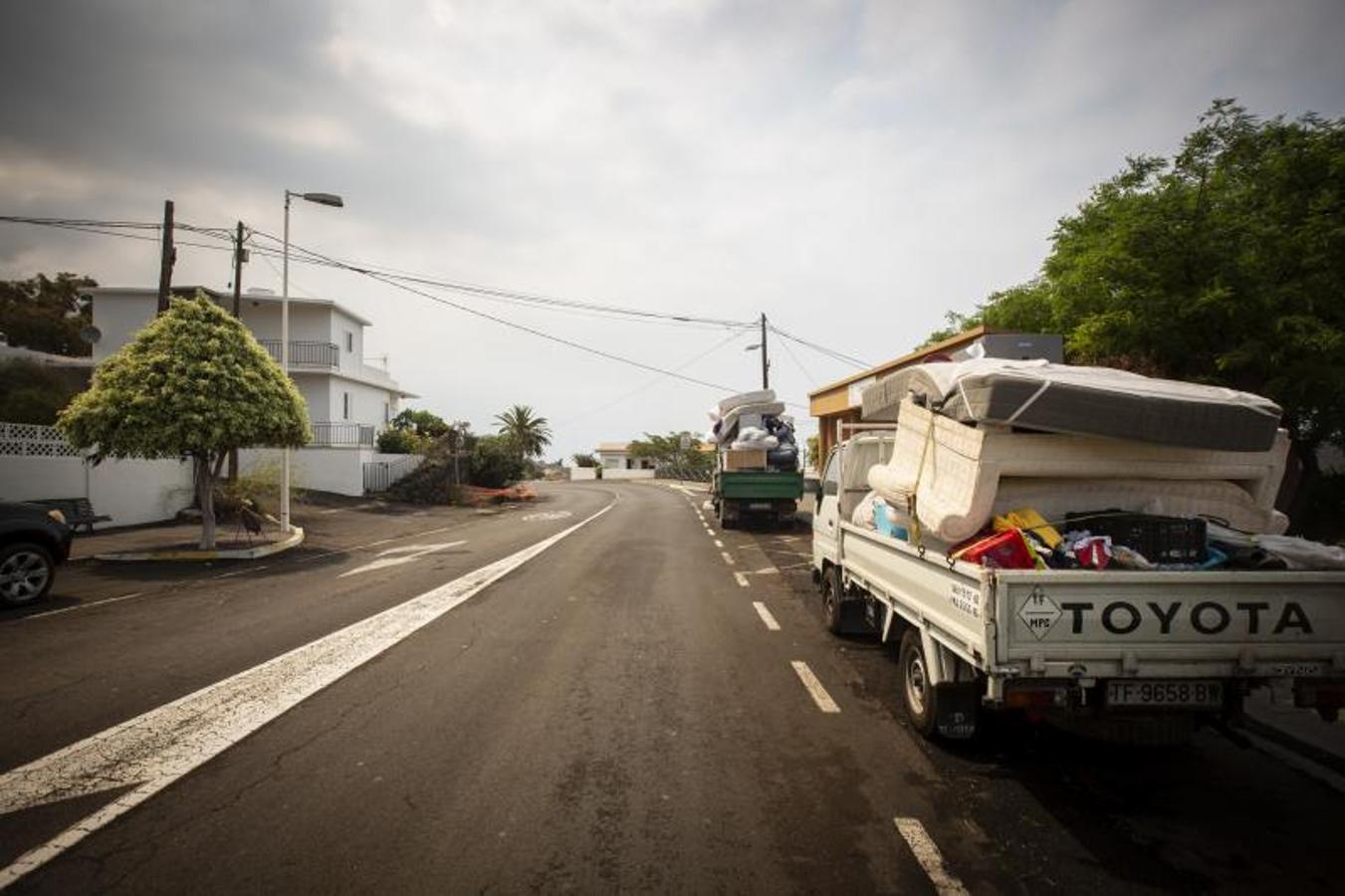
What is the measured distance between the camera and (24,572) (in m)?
8.69

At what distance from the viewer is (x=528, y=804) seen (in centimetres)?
367

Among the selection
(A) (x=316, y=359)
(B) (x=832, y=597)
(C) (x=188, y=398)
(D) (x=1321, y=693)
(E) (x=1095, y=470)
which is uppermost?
(A) (x=316, y=359)

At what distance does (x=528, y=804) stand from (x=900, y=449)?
12.4 feet

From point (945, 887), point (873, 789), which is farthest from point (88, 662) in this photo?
point (945, 887)

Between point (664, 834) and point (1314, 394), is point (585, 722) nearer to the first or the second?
point (664, 834)

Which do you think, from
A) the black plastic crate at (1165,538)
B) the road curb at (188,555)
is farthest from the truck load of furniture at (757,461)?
the black plastic crate at (1165,538)

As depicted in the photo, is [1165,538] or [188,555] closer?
[1165,538]

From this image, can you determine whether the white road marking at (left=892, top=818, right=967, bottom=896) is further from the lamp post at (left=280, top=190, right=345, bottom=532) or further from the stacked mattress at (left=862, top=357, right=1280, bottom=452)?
the lamp post at (left=280, top=190, right=345, bottom=532)

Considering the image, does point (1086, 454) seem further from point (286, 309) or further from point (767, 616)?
point (286, 309)

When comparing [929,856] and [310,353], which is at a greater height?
[310,353]

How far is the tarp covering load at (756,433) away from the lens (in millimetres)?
18609

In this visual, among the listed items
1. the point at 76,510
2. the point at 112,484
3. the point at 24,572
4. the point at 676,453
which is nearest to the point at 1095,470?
the point at 24,572

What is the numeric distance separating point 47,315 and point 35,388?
21435mm

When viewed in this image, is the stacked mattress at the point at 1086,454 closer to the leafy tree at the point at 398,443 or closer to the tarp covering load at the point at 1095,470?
the tarp covering load at the point at 1095,470
